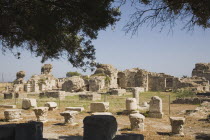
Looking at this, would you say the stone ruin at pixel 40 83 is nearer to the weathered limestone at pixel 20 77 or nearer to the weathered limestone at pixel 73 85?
the weathered limestone at pixel 20 77

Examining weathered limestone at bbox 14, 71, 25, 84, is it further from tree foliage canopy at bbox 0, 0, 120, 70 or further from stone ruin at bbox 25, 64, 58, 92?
tree foliage canopy at bbox 0, 0, 120, 70

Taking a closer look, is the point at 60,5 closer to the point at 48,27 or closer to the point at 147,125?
the point at 48,27

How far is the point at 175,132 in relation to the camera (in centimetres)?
826

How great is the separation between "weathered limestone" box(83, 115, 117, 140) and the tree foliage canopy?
2412mm

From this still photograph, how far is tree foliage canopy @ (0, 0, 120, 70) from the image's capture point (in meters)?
5.66

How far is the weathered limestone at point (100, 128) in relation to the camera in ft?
17.2

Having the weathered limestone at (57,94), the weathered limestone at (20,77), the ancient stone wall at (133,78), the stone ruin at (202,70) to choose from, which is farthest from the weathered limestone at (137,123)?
the stone ruin at (202,70)

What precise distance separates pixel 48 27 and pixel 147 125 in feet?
20.7

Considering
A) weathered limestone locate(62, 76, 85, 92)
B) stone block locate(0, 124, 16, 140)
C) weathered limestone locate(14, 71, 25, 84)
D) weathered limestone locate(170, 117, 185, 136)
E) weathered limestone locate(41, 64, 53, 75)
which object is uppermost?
weathered limestone locate(41, 64, 53, 75)

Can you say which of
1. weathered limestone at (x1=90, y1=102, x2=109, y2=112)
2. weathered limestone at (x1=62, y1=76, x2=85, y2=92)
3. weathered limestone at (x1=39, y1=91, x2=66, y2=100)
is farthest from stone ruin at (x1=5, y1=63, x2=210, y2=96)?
weathered limestone at (x1=90, y1=102, x2=109, y2=112)

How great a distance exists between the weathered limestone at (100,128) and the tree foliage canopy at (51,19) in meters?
2.41

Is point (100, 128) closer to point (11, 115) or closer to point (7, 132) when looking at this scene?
point (7, 132)

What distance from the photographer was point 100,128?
527cm

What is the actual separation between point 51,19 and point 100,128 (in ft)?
9.25
